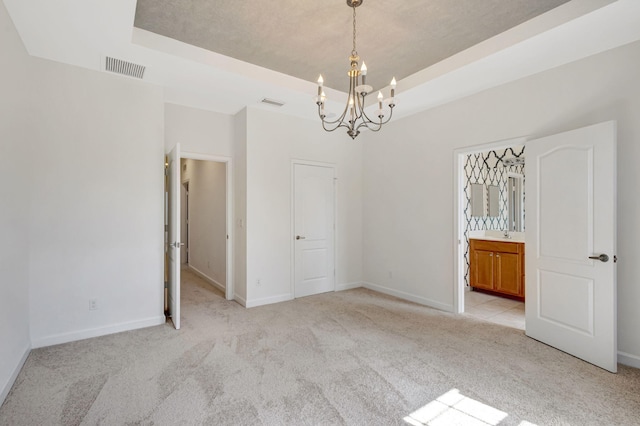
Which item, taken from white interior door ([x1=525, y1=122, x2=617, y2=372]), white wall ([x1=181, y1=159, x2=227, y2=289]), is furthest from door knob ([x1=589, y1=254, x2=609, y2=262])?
white wall ([x1=181, y1=159, x2=227, y2=289])

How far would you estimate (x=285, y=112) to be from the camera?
4551 millimetres

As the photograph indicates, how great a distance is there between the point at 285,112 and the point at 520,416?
165 inches

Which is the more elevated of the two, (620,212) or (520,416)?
(620,212)

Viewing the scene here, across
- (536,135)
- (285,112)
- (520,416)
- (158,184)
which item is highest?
(285,112)

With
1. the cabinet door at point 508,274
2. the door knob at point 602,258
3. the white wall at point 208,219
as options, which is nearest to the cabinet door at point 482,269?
the cabinet door at point 508,274

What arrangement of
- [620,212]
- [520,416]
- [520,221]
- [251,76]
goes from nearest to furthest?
[520,416] → [620,212] → [251,76] → [520,221]

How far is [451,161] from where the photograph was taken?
4047 mm

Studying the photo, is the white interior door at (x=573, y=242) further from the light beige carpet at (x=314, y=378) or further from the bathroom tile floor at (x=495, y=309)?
the bathroom tile floor at (x=495, y=309)

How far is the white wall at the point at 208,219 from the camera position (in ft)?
16.9

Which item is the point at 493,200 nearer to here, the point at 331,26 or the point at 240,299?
the point at 331,26

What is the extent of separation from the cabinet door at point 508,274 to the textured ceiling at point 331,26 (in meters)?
Result: 3.08

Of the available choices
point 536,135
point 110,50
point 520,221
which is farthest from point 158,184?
point 520,221

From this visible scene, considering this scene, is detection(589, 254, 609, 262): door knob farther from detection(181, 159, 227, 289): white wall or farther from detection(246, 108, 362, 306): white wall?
detection(181, 159, 227, 289): white wall

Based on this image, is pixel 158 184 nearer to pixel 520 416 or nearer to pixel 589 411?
pixel 520 416
